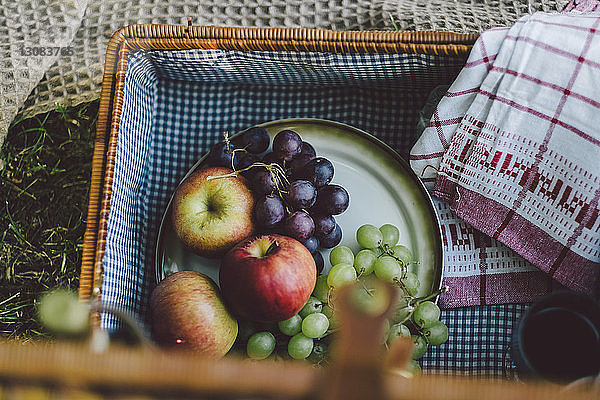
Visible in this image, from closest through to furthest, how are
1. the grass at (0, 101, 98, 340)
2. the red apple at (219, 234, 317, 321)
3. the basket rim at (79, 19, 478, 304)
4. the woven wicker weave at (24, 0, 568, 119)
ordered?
the red apple at (219, 234, 317, 321) < the basket rim at (79, 19, 478, 304) < the woven wicker weave at (24, 0, 568, 119) < the grass at (0, 101, 98, 340)

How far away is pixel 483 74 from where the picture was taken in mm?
730

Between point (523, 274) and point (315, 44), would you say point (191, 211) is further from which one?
point (523, 274)

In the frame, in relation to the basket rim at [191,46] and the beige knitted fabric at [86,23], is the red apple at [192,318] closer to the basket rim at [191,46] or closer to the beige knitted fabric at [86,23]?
the basket rim at [191,46]

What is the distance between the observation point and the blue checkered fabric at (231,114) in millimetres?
782

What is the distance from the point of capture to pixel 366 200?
816 mm

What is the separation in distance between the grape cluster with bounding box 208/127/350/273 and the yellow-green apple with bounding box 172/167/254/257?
0.02 metres

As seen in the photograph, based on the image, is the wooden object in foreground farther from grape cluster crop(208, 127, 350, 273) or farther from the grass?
the grass

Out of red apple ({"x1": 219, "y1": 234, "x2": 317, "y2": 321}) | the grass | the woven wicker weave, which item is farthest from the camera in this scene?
the grass

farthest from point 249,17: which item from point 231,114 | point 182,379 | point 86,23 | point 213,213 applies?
point 182,379

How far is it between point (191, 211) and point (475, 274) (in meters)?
0.40

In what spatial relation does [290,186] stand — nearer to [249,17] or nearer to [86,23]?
[249,17]

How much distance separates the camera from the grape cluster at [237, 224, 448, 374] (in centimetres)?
68

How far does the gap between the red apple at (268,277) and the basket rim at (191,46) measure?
19cm

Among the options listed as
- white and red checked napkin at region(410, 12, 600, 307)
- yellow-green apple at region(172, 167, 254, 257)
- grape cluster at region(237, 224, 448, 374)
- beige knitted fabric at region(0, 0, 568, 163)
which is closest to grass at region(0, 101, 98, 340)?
beige knitted fabric at region(0, 0, 568, 163)
